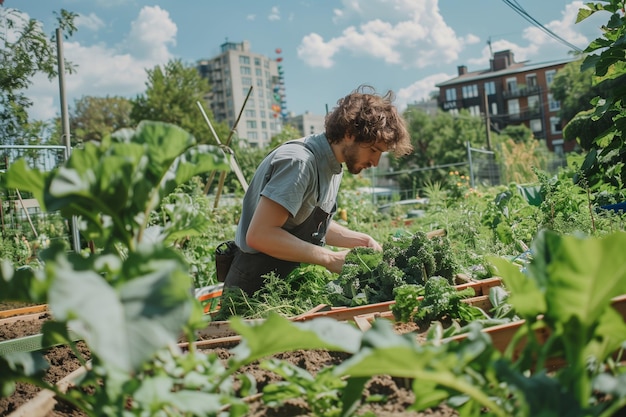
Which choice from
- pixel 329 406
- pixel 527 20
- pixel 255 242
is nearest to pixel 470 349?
pixel 329 406

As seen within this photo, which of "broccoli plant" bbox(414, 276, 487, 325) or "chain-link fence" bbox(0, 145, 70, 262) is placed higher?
"chain-link fence" bbox(0, 145, 70, 262)

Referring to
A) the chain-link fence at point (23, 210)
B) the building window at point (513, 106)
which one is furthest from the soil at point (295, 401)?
the building window at point (513, 106)

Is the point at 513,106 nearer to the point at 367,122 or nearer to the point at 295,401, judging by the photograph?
the point at 367,122

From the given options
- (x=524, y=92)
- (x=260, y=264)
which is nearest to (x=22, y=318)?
(x=260, y=264)

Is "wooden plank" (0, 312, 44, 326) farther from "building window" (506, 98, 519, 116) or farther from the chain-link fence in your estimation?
"building window" (506, 98, 519, 116)

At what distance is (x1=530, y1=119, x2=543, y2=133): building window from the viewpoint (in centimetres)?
6444

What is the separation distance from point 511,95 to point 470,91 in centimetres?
533

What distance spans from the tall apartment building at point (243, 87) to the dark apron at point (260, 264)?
8047cm

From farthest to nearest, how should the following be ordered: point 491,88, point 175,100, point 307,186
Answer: point 491,88 < point 175,100 < point 307,186

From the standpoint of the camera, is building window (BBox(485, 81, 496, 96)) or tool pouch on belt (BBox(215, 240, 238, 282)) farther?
building window (BBox(485, 81, 496, 96))

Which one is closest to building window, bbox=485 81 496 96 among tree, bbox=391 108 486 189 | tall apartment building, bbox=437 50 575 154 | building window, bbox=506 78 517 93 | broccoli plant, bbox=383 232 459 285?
tall apartment building, bbox=437 50 575 154

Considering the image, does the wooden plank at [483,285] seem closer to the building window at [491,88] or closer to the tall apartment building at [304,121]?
the building window at [491,88]

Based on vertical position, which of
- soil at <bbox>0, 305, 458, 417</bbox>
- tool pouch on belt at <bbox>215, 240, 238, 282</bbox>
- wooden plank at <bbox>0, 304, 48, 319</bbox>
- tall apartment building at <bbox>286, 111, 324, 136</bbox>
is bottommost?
wooden plank at <bbox>0, 304, 48, 319</bbox>

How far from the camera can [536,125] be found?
64.9 m
